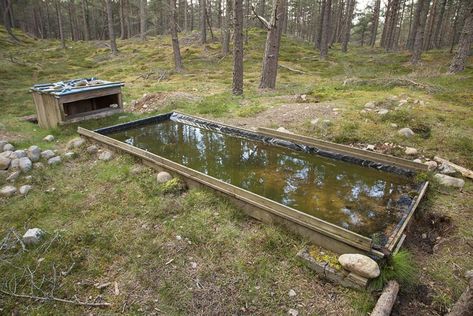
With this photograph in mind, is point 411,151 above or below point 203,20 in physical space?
below

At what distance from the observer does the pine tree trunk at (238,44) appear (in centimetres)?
911

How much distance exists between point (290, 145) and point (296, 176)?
117 centimetres

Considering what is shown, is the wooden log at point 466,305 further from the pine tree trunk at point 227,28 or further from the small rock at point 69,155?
the pine tree trunk at point 227,28

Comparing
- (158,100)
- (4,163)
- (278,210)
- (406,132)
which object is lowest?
(4,163)

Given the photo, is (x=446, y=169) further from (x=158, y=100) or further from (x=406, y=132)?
(x=158, y=100)

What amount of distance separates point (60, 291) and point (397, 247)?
3.26 m

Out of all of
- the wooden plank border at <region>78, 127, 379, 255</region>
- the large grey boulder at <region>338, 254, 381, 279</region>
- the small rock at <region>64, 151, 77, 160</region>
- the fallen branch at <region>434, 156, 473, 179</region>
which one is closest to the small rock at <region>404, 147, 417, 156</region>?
the fallen branch at <region>434, 156, 473, 179</region>

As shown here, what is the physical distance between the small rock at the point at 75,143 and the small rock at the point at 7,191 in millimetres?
1726

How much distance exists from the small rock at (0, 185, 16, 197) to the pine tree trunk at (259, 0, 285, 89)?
7795 mm

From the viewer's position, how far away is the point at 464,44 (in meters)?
10.3

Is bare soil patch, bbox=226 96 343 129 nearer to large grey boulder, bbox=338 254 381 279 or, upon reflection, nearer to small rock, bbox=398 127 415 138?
small rock, bbox=398 127 415 138

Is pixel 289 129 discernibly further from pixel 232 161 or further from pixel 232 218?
pixel 232 218

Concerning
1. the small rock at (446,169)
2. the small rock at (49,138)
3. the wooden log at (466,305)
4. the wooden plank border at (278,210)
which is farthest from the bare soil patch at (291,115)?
the wooden log at (466,305)

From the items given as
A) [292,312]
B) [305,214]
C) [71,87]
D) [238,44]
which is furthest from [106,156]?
[238,44]
